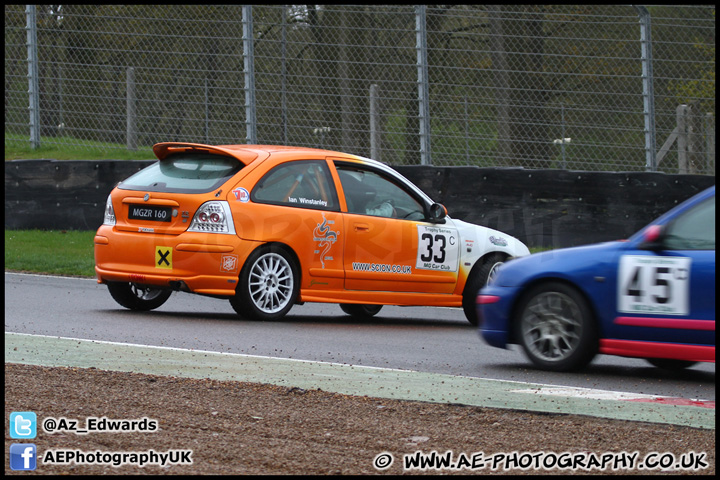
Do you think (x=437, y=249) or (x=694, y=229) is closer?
(x=694, y=229)

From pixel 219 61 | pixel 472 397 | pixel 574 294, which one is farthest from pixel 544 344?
pixel 219 61

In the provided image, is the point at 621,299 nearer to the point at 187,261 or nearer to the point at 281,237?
the point at 281,237

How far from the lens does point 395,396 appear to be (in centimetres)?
681

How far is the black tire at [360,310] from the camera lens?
12.0m

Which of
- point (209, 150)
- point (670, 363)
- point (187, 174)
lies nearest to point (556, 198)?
point (209, 150)

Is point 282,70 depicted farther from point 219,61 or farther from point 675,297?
point 675,297

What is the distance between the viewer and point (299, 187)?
11094mm

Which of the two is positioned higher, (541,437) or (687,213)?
(687,213)

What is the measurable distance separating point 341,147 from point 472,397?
10.9 meters

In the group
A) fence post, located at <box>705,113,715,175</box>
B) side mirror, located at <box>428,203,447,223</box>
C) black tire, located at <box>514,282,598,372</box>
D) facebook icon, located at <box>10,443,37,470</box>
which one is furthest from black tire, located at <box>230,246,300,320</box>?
fence post, located at <box>705,113,715,175</box>

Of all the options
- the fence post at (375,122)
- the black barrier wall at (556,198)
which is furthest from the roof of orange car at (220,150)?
the fence post at (375,122)

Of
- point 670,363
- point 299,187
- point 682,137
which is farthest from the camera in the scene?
point 682,137

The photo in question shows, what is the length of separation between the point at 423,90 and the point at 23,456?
42.3 feet

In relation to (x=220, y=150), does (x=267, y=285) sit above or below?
below
